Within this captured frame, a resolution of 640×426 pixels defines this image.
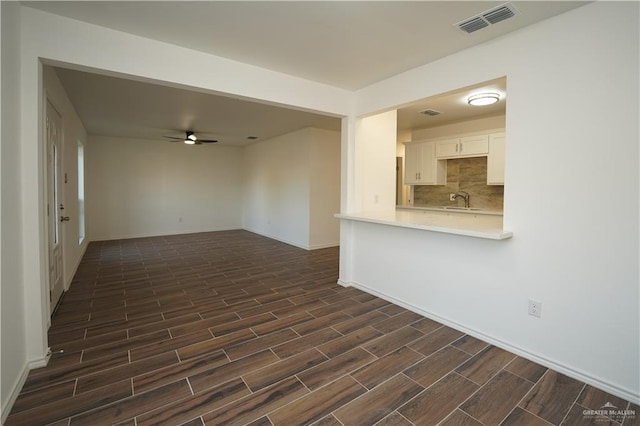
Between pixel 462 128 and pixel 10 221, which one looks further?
pixel 462 128

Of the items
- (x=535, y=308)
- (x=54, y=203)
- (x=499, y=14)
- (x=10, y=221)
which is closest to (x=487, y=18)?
(x=499, y=14)

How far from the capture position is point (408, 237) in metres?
3.36

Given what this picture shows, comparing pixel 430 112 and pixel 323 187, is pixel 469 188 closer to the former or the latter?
pixel 430 112

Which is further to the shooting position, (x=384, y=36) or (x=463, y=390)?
(x=384, y=36)

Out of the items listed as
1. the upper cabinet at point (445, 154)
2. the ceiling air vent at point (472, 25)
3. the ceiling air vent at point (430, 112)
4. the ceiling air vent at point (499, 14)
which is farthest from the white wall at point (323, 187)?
the ceiling air vent at point (499, 14)

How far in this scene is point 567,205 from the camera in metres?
2.17

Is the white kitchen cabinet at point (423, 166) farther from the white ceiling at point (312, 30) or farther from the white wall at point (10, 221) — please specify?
the white wall at point (10, 221)

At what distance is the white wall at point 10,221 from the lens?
178 centimetres

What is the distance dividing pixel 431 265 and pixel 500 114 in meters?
3.35

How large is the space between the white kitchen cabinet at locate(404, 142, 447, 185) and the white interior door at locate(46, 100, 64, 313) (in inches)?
221

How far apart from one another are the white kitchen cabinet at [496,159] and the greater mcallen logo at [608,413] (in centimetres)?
351

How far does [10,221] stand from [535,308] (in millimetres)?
3667

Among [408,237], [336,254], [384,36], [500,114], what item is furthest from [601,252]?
[336,254]

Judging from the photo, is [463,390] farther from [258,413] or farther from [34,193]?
[34,193]
